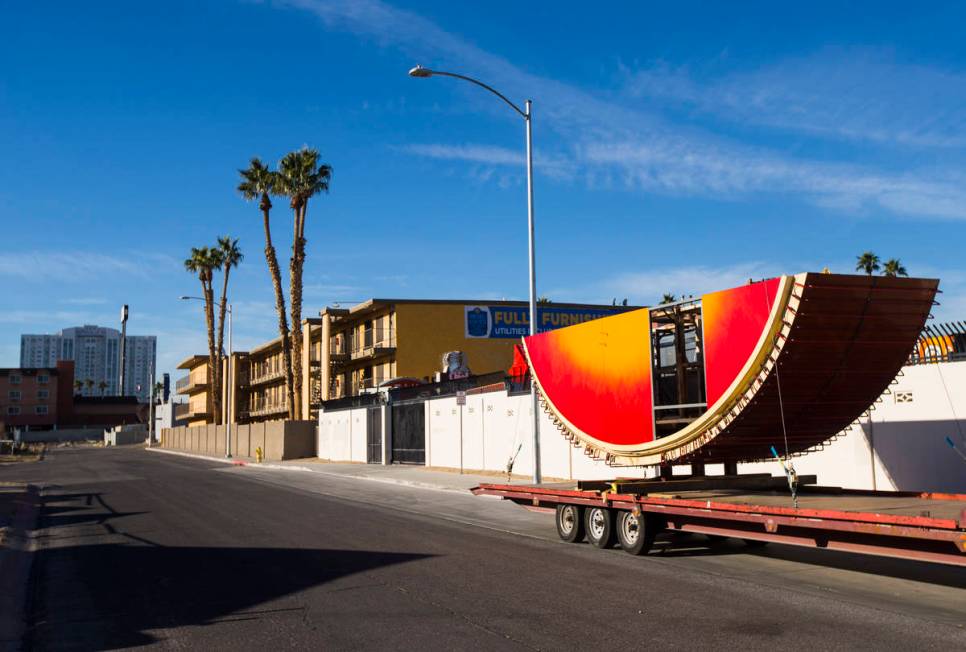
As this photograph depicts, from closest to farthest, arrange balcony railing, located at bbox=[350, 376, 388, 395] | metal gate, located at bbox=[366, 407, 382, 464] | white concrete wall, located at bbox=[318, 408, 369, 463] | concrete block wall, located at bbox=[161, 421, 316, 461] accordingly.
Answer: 1. metal gate, located at bbox=[366, 407, 382, 464]
2. white concrete wall, located at bbox=[318, 408, 369, 463]
3. concrete block wall, located at bbox=[161, 421, 316, 461]
4. balcony railing, located at bbox=[350, 376, 388, 395]

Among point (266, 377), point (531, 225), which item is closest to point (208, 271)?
point (266, 377)

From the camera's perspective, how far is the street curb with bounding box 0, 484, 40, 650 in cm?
844

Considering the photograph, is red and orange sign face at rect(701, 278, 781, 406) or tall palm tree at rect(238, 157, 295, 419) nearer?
red and orange sign face at rect(701, 278, 781, 406)

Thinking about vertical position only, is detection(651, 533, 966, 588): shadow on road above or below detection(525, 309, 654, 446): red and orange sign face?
below

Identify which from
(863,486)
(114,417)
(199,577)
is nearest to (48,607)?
(199,577)

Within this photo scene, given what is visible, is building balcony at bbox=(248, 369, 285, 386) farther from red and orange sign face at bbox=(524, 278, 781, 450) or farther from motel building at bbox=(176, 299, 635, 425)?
red and orange sign face at bbox=(524, 278, 781, 450)

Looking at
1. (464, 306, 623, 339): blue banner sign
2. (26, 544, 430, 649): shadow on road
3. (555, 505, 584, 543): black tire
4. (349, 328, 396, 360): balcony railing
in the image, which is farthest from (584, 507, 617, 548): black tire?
(349, 328, 396, 360): balcony railing

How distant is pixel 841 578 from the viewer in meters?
10.5

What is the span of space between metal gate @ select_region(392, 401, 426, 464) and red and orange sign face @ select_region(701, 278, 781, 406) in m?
25.9

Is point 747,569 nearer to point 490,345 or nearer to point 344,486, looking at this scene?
point 344,486

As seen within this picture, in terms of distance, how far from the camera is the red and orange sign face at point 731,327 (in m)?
10.9

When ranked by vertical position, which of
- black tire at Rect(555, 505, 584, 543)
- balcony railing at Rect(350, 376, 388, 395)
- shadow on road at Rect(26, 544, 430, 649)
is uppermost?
balcony railing at Rect(350, 376, 388, 395)

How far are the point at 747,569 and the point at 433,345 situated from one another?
146 ft

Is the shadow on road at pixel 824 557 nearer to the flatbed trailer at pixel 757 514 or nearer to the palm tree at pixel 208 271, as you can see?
the flatbed trailer at pixel 757 514
